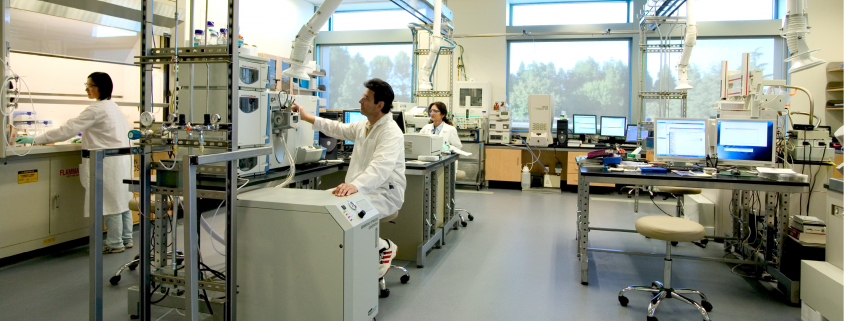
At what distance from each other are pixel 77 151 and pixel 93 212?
89.9 inches

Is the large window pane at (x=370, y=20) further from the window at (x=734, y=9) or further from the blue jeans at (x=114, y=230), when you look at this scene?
the blue jeans at (x=114, y=230)

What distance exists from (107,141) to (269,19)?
4633mm

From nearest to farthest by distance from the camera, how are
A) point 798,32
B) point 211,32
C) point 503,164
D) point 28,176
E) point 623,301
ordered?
point 211,32 → point 623,301 → point 798,32 → point 28,176 → point 503,164

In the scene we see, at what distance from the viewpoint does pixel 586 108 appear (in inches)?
307

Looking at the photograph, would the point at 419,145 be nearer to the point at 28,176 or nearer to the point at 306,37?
the point at 306,37

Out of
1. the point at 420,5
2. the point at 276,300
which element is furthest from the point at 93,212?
the point at 420,5

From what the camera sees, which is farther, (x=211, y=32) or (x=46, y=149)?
(x=46, y=149)

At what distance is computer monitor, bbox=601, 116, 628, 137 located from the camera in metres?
7.07

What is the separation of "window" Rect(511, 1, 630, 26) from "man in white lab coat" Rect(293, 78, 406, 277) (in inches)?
225

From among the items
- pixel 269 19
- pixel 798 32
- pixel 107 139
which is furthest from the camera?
pixel 269 19

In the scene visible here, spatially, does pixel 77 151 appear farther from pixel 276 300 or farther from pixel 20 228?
pixel 276 300

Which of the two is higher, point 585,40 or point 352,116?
point 585,40

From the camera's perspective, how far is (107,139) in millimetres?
3551

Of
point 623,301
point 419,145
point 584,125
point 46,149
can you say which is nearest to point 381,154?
point 419,145
